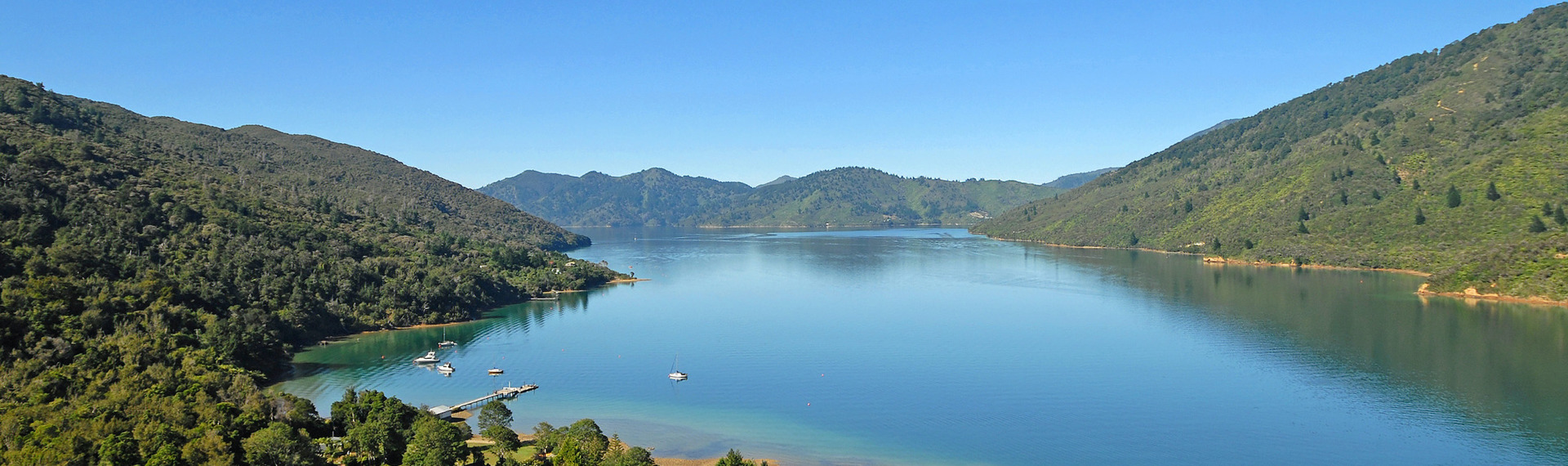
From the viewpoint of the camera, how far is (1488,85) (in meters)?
153

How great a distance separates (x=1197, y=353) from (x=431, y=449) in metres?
57.4

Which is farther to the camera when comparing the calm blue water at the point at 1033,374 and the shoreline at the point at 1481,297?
the shoreline at the point at 1481,297

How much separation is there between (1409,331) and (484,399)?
73104 mm

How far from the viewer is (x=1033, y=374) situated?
215 feet

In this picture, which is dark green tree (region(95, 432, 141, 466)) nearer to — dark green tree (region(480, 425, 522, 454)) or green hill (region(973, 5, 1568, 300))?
dark green tree (region(480, 425, 522, 454))

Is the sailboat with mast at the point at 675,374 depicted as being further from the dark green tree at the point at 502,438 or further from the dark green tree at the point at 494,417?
the dark green tree at the point at 502,438

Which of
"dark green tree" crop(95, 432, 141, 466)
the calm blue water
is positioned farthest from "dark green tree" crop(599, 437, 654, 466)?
"dark green tree" crop(95, 432, 141, 466)

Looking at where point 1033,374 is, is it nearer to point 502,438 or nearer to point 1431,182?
point 502,438

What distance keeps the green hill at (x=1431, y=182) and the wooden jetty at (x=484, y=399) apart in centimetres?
9284

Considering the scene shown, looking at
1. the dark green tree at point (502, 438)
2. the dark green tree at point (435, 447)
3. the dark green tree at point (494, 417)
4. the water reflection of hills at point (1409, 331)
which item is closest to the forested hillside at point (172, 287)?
the dark green tree at point (435, 447)

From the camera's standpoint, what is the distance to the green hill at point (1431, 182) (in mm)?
106062

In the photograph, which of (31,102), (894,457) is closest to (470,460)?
(894,457)

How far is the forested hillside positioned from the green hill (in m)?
104

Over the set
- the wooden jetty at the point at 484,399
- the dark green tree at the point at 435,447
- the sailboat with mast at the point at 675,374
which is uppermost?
the dark green tree at the point at 435,447
